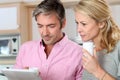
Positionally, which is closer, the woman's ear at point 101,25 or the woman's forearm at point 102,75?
the woman's forearm at point 102,75

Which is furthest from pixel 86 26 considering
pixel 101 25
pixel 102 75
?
pixel 102 75

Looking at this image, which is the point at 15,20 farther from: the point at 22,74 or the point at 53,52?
the point at 22,74

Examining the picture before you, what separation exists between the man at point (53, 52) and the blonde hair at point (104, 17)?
288 millimetres

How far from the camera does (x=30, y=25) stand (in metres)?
3.36

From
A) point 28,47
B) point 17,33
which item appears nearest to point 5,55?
point 17,33

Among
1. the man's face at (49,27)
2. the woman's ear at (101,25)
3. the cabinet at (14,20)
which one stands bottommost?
the cabinet at (14,20)

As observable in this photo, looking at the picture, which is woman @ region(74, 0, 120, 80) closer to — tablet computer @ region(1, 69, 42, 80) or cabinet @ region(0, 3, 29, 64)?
tablet computer @ region(1, 69, 42, 80)

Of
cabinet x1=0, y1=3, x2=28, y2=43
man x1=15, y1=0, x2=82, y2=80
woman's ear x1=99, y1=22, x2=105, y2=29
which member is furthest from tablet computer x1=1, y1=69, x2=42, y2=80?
cabinet x1=0, y1=3, x2=28, y2=43

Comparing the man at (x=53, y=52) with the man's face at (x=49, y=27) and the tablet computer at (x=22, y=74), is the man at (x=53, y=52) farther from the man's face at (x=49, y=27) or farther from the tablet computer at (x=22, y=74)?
the tablet computer at (x=22, y=74)

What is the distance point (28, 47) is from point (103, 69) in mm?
593

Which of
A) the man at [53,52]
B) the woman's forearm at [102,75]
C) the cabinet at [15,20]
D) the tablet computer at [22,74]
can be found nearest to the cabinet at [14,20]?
the cabinet at [15,20]

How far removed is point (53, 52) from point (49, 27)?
157 mm

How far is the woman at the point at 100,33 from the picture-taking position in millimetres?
1134

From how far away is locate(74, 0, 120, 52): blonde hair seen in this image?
1139mm
